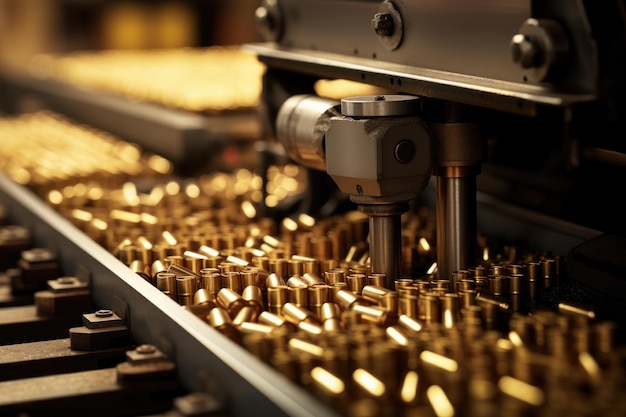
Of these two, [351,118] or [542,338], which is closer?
[542,338]

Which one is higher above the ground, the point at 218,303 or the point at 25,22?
the point at 25,22

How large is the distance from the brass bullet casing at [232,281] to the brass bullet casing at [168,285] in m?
0.09

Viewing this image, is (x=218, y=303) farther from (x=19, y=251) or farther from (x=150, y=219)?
(x=19, y=251)

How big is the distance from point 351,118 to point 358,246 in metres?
0.62

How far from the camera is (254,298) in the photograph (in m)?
2.01

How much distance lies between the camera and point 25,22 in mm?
8727

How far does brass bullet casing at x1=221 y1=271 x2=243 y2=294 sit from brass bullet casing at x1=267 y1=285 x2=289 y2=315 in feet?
0.37

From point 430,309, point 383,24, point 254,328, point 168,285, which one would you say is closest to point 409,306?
point 430,309

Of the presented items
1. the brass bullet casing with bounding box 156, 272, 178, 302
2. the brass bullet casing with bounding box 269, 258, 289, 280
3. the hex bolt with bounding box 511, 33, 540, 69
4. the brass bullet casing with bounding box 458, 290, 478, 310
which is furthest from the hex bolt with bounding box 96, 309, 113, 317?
the hex bolt with bounding box 511, 33, 540, 69

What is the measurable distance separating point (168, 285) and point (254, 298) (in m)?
0.19

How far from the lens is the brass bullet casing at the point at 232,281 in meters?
2.09

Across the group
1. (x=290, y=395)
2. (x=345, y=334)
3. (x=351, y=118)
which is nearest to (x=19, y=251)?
(x=351, y=118)

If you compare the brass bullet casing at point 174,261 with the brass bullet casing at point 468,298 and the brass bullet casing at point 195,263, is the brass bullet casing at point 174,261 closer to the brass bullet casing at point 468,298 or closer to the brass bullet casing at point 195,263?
the brass bullet casing at point 195,263

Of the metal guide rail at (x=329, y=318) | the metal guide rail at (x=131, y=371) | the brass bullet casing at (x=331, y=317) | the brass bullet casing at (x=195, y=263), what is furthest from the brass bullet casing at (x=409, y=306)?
the brass bullet casing at (x=195, y=263)
